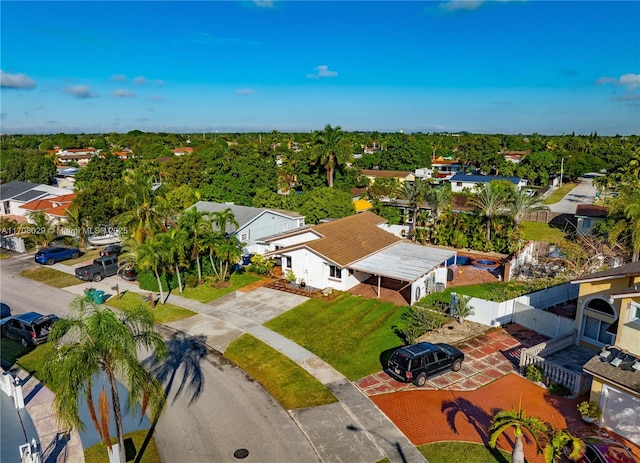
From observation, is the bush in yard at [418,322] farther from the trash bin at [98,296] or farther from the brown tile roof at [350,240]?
the trash bin at [98,296]

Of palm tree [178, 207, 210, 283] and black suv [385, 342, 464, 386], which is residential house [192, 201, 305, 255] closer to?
palm tree [178, 207, 210, 283]

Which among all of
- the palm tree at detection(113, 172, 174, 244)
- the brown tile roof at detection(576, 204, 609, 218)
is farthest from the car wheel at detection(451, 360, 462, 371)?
the brown tile roof at detection(576, 204, 609, 218)

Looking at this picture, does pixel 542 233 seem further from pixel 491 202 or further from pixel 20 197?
pixel 20 197

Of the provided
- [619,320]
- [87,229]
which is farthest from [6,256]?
[619,320]

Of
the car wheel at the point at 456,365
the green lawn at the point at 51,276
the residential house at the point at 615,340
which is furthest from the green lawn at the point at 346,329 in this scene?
the green lawn at the point at 51,276

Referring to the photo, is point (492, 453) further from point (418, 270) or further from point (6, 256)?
point (6, 256)

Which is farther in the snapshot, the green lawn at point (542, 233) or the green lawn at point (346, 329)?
the green lawn at point (542, 233)

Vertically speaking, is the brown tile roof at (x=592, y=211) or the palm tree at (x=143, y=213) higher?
the palm tree at (x=143, y=213)
